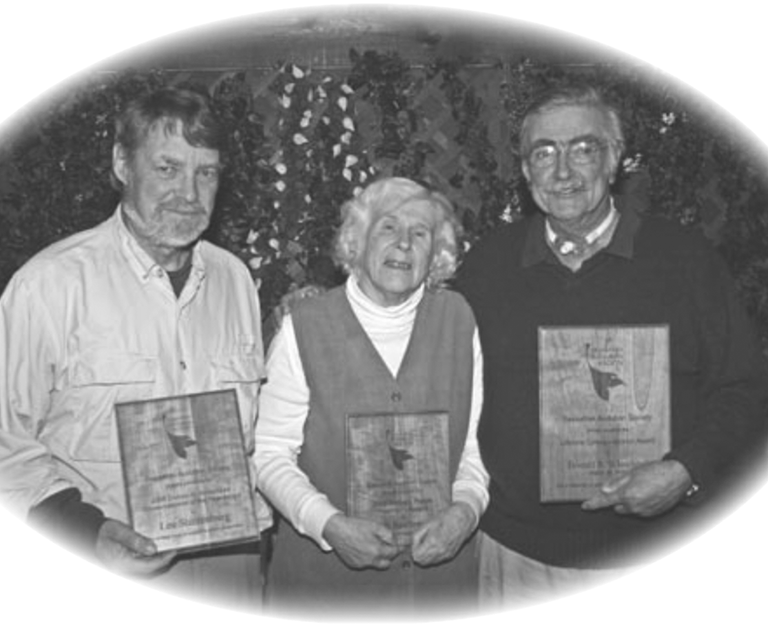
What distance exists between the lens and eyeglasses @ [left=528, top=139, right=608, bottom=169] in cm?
322

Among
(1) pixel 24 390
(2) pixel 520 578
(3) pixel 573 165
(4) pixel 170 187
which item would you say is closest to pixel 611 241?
(3) pixel 573 165

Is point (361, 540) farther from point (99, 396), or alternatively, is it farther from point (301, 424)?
point (99, 396)

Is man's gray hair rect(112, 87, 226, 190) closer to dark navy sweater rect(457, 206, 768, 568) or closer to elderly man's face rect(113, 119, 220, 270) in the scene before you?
elderly man's face rect(113, 119, 220, 270)

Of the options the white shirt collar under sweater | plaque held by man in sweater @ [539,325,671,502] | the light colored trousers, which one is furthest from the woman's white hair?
the light colored trousers

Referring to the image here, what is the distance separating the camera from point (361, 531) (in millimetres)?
2977

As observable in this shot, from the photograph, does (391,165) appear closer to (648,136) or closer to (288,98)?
(288,98)

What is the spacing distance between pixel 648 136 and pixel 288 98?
1.64 metres

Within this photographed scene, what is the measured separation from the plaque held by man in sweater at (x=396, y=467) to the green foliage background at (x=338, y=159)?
1.99 meters

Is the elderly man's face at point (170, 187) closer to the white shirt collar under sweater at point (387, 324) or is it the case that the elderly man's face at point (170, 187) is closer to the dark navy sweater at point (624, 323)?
the white shirt collar under sweater at point (387, 324)

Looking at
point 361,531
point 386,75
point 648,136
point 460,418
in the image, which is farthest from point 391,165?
point 361,531

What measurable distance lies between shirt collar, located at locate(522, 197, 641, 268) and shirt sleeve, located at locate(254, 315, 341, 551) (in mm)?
739

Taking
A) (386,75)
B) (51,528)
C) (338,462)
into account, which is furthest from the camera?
(386,75)

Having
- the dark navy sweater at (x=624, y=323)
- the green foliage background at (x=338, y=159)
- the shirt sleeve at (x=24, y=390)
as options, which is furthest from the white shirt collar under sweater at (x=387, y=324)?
the green foliage background at (x=338, y=159)

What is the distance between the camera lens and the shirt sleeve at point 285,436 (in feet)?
9.98
